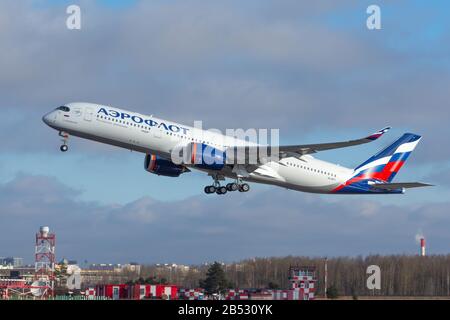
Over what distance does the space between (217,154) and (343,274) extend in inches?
779

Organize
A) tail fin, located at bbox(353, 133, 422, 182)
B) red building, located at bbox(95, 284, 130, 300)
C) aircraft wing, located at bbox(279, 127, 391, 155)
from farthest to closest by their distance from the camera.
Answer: tail fin, located at bbox(353, 133, 422, 182) < red building, located at bbox(95, 284, 130, 300) < aircraft wing, located at bbox(279, 127, 391, 155)

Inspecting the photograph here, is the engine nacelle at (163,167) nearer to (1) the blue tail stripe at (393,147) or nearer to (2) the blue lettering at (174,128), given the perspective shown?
(2) the blue lettering at (174,128)

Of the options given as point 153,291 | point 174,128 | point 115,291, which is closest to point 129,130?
point 174,128

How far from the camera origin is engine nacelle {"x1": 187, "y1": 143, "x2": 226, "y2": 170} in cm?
5300

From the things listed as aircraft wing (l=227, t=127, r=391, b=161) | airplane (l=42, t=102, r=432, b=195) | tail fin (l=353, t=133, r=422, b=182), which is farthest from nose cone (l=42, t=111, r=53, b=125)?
tail fin (l=353, t=133, r=422, b=182)

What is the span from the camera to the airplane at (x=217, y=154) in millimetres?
51875

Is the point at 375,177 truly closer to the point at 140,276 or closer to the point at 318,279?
the point at 318,279

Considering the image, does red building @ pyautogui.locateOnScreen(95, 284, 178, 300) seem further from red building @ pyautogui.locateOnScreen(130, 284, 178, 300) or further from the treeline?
the treeline

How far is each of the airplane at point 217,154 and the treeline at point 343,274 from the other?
351 inches

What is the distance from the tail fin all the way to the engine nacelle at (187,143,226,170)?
1361cm

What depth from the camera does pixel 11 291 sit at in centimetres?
6806

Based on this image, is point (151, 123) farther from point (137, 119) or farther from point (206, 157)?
point (206, 157)

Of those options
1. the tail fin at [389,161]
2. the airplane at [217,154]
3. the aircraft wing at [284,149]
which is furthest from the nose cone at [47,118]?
the tail fin at [389,161]

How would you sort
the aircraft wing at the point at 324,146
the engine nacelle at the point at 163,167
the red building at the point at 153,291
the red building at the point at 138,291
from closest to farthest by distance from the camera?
the aircraft wing at the point at 324,146, the red building at the point at 153,291, the red building at the point at 138,291, the engine nacelle at the point at 163,167
